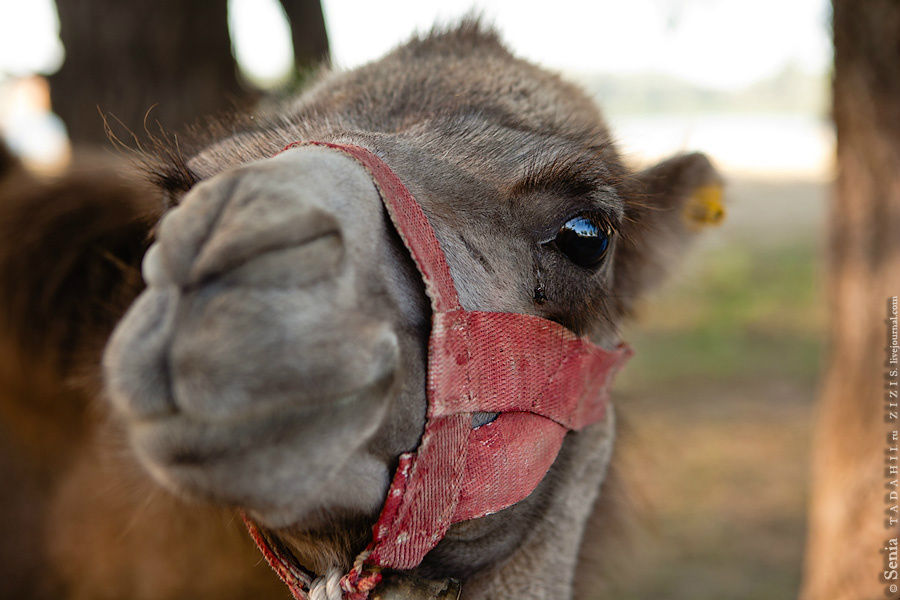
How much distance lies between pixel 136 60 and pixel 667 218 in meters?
3.94

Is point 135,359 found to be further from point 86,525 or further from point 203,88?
point 203,88

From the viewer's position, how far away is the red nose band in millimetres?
1672

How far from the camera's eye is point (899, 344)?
3.38 metres

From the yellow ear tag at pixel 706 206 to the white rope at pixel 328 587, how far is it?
6.35ft

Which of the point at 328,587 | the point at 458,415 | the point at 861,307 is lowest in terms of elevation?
the point at 328,587

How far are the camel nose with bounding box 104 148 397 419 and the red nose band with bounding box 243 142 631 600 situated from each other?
244 millimetres

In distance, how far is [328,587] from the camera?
1861 millimetres

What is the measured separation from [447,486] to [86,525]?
10.6ft

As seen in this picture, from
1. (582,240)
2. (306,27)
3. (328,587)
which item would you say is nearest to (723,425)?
(306,27)

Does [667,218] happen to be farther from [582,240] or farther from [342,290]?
[342,290]

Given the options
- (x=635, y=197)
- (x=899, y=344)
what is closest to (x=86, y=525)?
(x=635, y=197)

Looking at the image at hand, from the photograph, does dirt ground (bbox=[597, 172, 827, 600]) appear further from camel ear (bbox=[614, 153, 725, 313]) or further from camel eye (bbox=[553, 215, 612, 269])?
camel eye (bbox=[553, 215, 612, 269])

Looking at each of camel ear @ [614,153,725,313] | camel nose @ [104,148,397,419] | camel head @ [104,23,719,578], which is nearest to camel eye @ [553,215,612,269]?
camel head @ [104,23,719,578]

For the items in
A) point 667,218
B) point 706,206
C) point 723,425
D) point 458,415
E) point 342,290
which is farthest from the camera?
point 723,425
